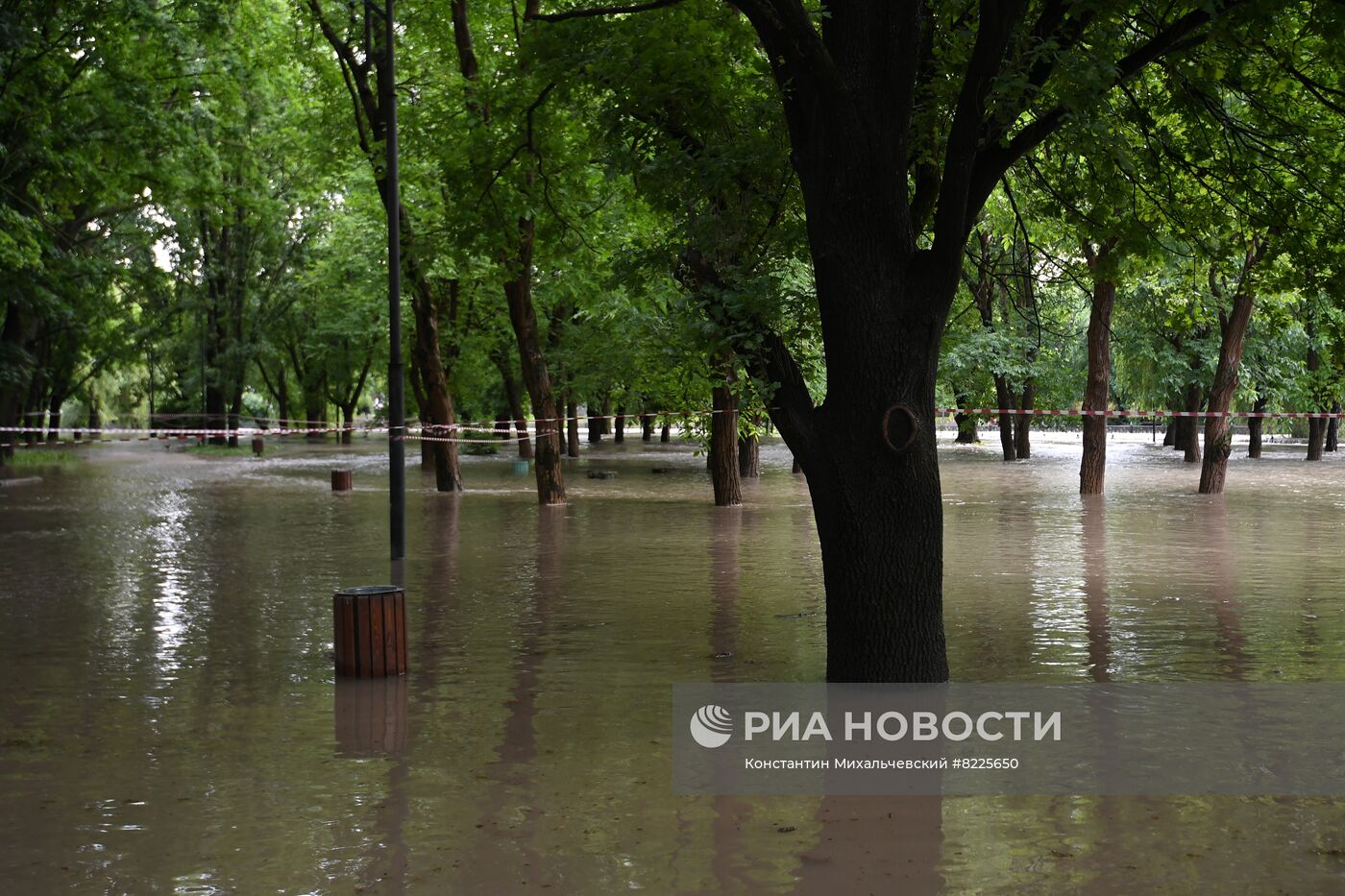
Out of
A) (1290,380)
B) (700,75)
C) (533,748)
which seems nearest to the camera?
(533,748)

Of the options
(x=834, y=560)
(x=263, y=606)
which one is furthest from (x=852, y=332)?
(x=263, y=606)

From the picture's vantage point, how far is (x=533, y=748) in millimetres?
7527

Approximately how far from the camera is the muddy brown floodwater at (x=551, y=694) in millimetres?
5641

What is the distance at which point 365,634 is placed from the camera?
9398 mm

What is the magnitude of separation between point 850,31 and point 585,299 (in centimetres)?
2464

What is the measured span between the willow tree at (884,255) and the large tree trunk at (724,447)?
48.3 feet

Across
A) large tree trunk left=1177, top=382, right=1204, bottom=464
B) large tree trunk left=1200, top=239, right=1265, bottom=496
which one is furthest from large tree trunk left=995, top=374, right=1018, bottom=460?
large tree trunk left=1200, top=239, right=1265, bottom=496

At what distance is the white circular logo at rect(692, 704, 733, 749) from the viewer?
25.3 feet

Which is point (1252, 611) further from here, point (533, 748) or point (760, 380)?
point (533, 748)

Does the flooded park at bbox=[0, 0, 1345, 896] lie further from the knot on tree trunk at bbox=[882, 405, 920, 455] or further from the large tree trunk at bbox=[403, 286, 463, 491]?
the large tree trunk at bbox=[403, 286, 463, 491]

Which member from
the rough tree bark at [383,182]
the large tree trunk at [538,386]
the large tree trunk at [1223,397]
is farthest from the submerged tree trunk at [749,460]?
the large tree trunk at [1223,397]

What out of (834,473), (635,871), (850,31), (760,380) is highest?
(850,31)

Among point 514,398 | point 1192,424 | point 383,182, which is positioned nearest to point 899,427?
point 383,182

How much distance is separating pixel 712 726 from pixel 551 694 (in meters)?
1.45
